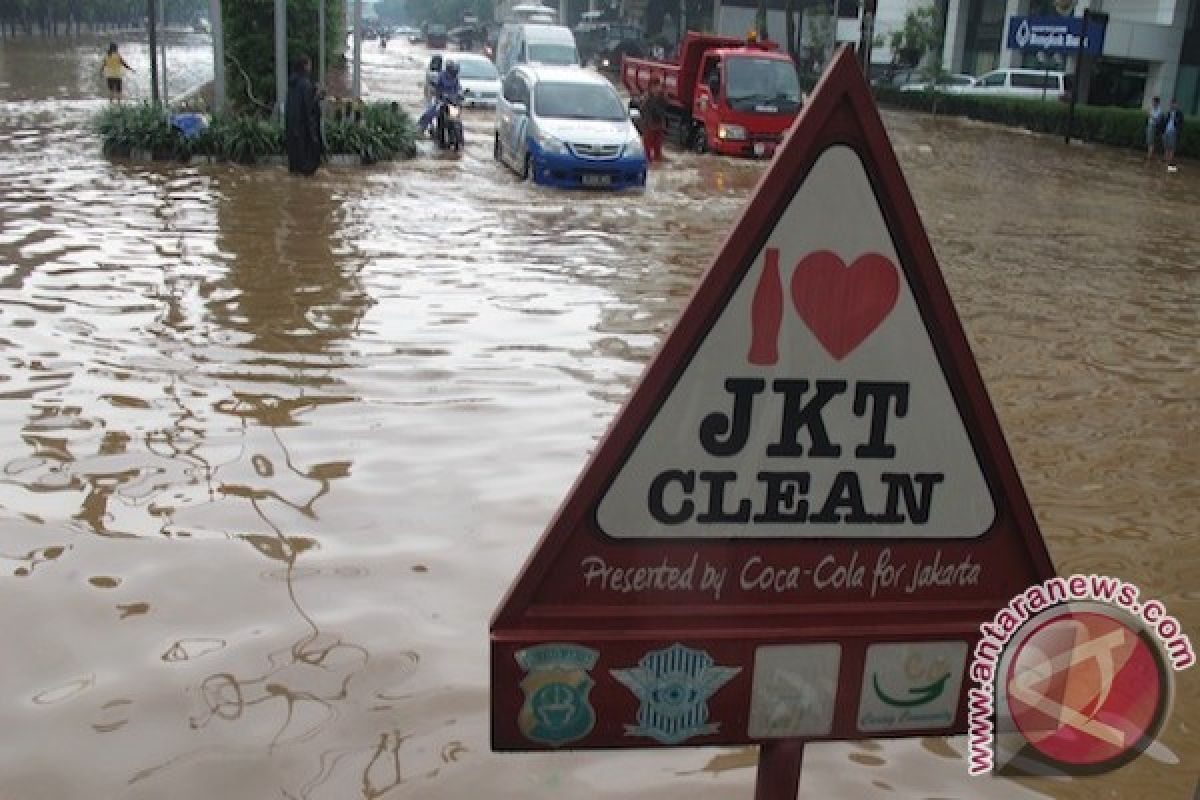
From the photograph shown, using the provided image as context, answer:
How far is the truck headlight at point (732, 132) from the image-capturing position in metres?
20.9

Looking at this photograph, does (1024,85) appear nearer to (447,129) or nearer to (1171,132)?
(1171,132)

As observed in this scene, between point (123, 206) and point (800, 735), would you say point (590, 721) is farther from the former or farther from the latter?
point (123, 206)

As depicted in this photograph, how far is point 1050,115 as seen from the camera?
33562 mm

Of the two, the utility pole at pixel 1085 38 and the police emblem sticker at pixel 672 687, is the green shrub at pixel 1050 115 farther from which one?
the police emblem sticker at pixel 672 687

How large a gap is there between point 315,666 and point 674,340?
2.49 meters

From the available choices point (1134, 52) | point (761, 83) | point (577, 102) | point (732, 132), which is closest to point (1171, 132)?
point (761, 83)

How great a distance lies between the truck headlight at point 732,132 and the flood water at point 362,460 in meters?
7.76

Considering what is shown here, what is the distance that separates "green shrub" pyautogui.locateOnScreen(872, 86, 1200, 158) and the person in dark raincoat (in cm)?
1445

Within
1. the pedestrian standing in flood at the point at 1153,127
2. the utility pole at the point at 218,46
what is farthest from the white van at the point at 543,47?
the pedestrian standing in flood at the point at 1153,127

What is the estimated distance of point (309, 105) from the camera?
14.8 metres

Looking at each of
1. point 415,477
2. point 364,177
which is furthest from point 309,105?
point 415,477

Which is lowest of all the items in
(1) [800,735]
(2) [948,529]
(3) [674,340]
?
(1) [800,735]

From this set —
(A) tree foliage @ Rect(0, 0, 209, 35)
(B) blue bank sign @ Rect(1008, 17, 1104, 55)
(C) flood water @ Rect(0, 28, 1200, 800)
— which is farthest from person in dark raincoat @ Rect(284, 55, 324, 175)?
(A) tree foliage @ Rect(0, 0, 209, 35)

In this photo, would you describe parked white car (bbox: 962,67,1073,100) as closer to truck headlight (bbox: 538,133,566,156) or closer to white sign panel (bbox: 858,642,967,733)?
truck headlight (bbox: 538,133,566,156)
